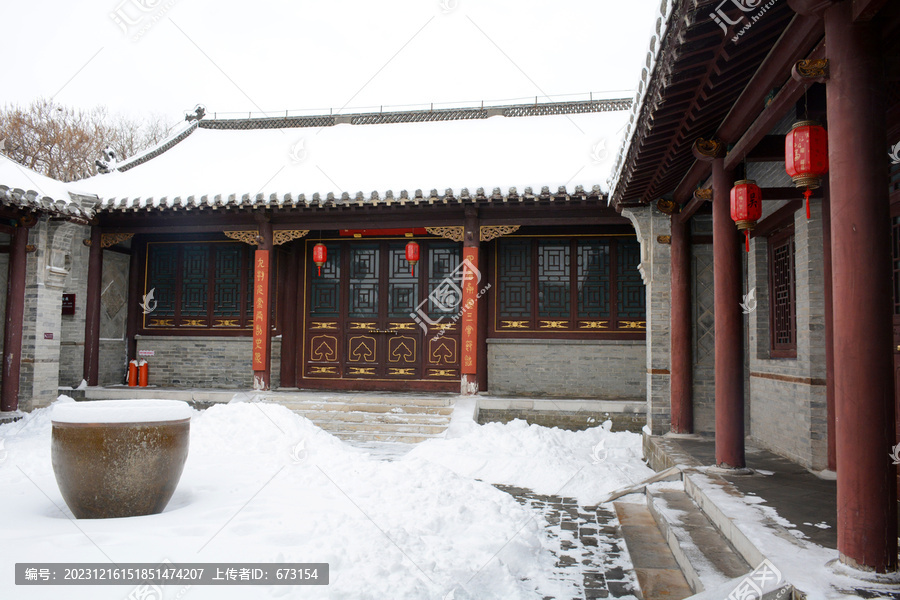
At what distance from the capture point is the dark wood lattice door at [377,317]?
34.4 ft

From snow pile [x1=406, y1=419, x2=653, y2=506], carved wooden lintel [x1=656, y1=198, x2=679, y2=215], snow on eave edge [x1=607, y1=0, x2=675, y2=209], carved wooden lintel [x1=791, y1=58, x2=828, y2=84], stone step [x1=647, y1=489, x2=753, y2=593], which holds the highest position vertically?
snow on eave edge [x1=607, y1=0, x2=675, y2=209]

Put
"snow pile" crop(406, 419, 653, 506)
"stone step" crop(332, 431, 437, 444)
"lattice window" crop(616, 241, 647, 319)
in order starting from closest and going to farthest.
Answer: "snow pile" crop(406, 419, 653, 506) → "stone step" crop(332, 431, 437, 444) → "lattice window" crop(616, 241, 647, 319)

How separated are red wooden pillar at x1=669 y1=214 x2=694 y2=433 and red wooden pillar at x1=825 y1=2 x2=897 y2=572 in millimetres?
4204

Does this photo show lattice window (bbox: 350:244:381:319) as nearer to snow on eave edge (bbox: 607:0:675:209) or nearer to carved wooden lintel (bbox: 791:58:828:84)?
snow on eave edge (bbox: 607:0:675:209)

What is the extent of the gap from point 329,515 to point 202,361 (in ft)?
25.4

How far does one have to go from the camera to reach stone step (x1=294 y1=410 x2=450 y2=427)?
8.41 meters

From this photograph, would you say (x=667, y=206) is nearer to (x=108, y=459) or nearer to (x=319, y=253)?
(x=319, y=253)

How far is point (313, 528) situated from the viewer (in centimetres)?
371

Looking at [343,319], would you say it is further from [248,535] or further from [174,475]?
[248,535]

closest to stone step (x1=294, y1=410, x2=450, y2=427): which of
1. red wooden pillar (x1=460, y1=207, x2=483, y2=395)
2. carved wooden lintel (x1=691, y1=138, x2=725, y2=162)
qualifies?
red wooden pillar (x1=460, y1=207, x2=483, y2=395)

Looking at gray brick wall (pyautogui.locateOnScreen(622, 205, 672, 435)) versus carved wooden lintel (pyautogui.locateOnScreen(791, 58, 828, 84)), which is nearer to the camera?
carved wooden lintel (pyautogui.locateOnScreen(791, 58, 828, 84))

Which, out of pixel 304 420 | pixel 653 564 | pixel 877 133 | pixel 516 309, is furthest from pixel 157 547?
pixel 516 309

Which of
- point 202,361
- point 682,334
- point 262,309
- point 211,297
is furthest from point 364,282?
point 682,334

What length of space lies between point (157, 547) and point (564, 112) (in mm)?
10290
